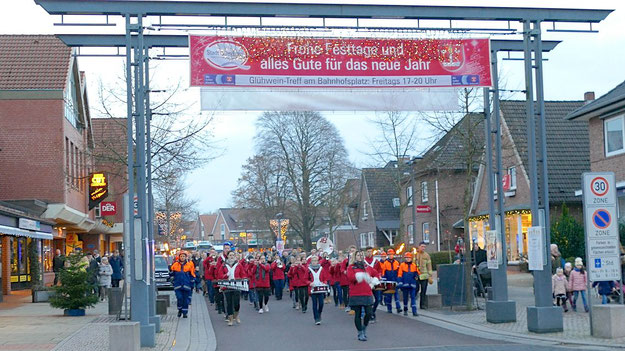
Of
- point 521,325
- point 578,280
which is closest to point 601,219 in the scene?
point 521,325

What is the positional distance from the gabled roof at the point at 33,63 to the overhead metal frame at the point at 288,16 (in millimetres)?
21058

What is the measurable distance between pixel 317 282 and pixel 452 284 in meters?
4.29

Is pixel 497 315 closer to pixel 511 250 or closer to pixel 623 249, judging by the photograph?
pixel 623 249

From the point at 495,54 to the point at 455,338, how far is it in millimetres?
6121

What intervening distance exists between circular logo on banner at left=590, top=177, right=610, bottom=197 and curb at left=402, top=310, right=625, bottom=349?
2.86 m

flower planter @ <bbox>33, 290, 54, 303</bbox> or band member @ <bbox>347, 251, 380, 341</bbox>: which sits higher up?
band member @ <bbox>347, 251, 380, 341</bbox>

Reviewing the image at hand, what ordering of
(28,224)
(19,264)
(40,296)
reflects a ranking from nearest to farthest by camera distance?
(40,296), (28,224), (19,264)

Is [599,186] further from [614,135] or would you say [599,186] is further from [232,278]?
[614,135]

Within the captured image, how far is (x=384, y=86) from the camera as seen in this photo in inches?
629

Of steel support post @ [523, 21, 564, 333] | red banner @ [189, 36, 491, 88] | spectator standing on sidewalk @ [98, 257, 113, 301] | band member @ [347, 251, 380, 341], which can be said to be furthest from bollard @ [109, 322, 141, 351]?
spectator standing on sidewalk @ [98, 257, 113, 301]

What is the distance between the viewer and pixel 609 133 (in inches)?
1170

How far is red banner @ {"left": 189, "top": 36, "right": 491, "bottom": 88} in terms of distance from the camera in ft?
50.7

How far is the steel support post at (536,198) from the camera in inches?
625

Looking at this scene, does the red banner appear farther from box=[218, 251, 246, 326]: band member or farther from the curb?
box=[218, 251, 246, 326]: band member
